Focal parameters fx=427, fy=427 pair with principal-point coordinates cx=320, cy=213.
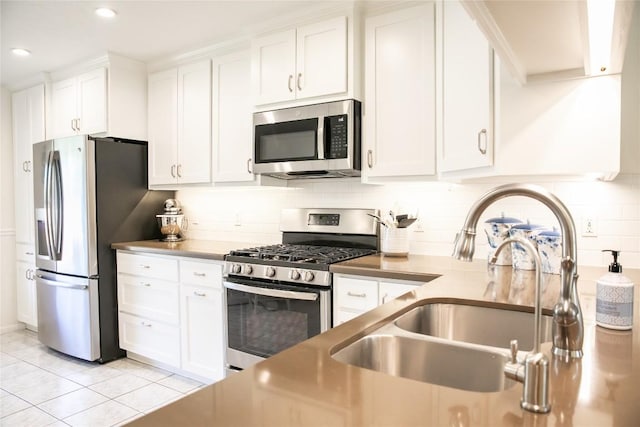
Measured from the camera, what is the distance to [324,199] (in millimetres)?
3078

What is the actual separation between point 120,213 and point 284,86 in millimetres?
1797

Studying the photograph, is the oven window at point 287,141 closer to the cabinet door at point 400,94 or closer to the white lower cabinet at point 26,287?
the cabinet door at point 400,94

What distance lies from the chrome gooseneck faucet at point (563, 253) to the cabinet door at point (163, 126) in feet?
10.1

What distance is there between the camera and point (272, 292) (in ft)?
8.13

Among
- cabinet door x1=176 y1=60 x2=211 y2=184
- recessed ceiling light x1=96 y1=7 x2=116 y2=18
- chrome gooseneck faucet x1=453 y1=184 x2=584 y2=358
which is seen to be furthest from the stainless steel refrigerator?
chrome gooseneck faucet x1=453 y1=184 x2=584 y2=358

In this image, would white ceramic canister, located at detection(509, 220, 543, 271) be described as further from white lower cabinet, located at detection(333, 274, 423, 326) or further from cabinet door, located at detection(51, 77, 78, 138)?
cabinet door, located at detection(51, 77, 78, 138)

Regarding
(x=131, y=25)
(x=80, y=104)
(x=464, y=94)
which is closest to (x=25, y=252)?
(x=80, y=104)

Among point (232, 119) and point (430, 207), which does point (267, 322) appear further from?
point (232, 119)

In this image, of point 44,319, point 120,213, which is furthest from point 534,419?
point 44,319

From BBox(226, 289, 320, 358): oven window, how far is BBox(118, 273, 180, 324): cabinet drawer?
2.02ft

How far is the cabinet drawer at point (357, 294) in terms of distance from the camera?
221 centimetres

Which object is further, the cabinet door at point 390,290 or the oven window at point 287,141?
the oven window at point 287,141

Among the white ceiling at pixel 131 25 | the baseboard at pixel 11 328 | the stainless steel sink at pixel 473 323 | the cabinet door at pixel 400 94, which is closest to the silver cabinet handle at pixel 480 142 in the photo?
the cabinet door at pixel 400 94

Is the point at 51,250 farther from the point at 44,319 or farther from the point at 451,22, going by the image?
the point at 451,22
